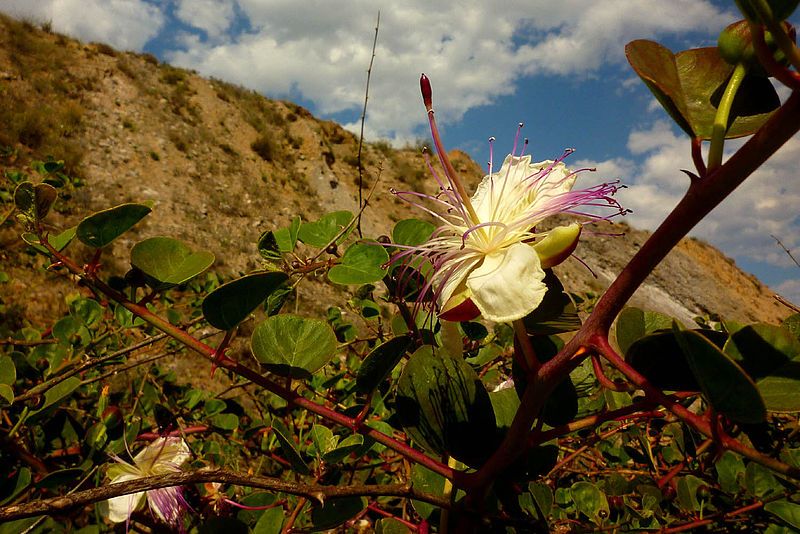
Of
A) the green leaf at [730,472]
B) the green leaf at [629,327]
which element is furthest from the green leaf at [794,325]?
the green leaf at [730,472]

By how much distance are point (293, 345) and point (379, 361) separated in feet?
0.30

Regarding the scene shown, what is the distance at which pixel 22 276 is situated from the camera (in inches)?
120

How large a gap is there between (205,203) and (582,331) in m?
6.45

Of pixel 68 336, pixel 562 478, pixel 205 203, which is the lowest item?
pixel 562 478

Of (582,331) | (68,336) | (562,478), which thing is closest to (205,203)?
(68,336)

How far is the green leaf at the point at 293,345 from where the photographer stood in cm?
46

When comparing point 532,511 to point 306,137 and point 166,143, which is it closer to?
point 166,143

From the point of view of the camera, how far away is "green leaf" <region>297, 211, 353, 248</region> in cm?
76

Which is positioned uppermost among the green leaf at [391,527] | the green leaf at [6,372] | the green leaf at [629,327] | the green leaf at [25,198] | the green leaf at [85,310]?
the green leaf at [25,198]

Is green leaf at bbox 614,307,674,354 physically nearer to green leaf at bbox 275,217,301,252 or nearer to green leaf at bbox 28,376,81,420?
green leaf at bbox 275,217,301,252

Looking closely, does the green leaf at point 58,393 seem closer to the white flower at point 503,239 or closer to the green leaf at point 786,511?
the white flower at point 503,239

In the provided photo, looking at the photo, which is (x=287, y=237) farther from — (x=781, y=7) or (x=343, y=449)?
(x=781, y=7)

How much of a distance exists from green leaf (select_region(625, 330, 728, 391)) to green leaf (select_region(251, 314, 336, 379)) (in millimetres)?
265

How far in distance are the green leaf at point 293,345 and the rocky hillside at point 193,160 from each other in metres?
2.98
